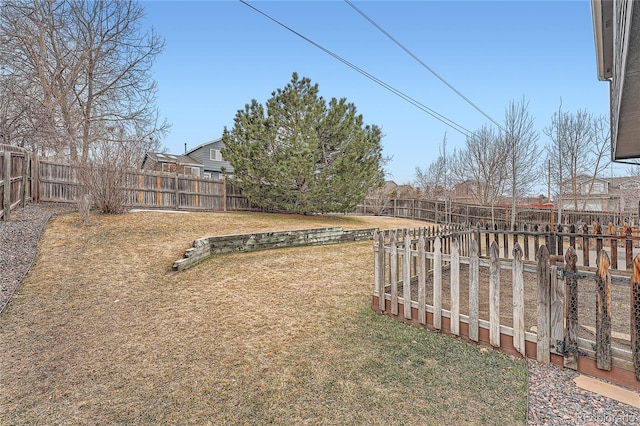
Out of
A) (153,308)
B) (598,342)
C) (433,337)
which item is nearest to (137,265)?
(153,308)

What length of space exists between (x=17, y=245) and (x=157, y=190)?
7.82 meters

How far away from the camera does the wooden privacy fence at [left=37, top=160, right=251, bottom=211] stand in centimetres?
1173

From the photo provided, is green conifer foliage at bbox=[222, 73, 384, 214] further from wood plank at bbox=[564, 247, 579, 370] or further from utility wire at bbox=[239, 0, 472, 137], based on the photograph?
wood plank at bbox=[564, 247, 579, 370]

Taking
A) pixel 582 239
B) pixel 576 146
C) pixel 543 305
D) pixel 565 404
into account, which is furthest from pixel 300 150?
pixel 576 146

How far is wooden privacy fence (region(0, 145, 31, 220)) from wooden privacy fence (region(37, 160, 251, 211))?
800mm

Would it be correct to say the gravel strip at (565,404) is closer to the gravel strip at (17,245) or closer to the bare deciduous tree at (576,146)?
the gravel strip at (17,245)

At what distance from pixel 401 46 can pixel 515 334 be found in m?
8.88

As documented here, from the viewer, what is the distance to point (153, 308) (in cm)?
456

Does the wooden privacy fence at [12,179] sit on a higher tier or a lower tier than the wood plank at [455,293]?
higher

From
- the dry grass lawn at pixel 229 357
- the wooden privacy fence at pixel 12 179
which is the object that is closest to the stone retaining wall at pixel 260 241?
the dry grass lawn at pixel 229 357

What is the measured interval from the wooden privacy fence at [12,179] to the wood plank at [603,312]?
1134cm

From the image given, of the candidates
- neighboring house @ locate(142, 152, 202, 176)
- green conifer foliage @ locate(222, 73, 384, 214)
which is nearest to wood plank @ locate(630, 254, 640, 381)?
green conifer foliage @ locate(222, 73, 384, 214)

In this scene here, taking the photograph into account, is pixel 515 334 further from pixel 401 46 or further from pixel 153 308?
pixel 401 46

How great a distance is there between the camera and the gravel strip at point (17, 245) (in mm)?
5074
